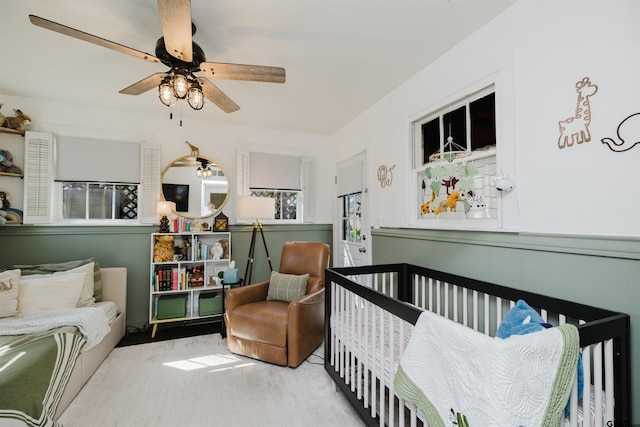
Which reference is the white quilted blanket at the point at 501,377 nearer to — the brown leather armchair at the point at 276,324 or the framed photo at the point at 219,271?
the brown leather armchair at the point at 276,324

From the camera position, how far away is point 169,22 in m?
1.37

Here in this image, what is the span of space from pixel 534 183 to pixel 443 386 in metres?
1.26

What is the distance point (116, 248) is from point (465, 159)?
12.3 feet

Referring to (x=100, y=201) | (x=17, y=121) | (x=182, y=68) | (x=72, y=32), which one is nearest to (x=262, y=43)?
(x=182, y=68)

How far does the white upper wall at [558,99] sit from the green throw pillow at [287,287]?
1.85 metres

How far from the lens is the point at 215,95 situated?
6.88 ft

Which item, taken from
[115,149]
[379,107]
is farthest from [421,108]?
Answer: [115,149]

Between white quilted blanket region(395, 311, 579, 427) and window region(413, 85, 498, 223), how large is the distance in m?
1.09

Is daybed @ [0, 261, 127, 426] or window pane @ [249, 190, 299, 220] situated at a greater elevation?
window pane @ [249, 190, 299, 220]

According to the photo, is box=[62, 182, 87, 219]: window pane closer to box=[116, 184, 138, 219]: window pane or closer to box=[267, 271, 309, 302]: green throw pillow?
box=[116, 184, 138, 219]: window pane

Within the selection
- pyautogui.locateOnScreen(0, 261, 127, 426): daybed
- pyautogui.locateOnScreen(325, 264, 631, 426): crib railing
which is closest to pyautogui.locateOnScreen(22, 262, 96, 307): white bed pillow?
pyautogui.locateOnScreen(0, 261, 127, 426): daybed

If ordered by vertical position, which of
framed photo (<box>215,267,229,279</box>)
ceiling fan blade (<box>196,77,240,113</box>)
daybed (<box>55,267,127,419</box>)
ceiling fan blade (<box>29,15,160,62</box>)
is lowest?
daybed (<box>55,267,127,419</box>)

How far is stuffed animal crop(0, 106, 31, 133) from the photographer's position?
2781 millimetres

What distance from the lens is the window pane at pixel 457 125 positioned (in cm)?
214
